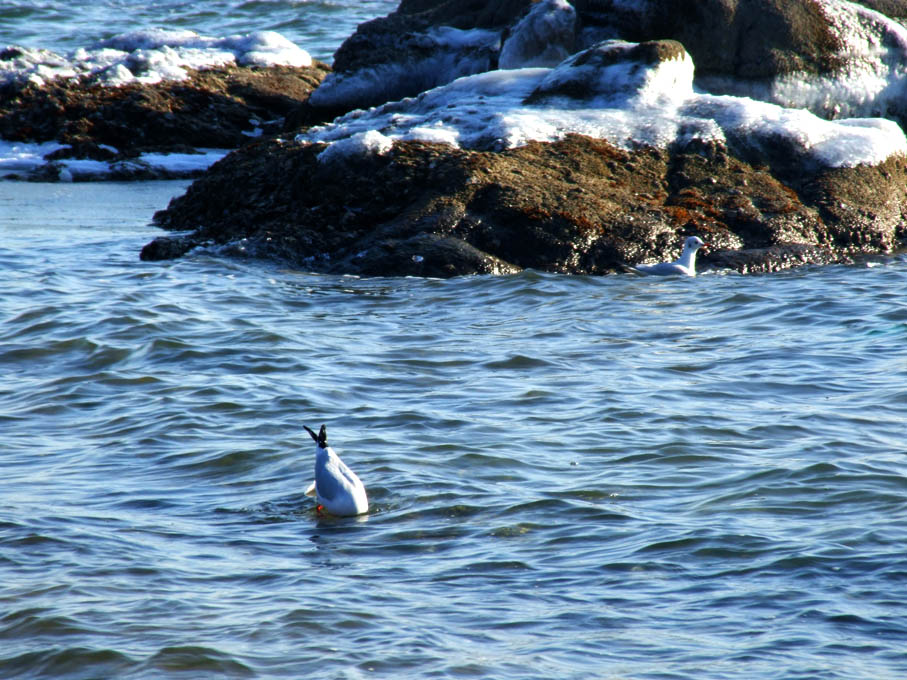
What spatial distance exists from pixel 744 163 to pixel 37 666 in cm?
907

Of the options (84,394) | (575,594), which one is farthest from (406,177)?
(575,594)

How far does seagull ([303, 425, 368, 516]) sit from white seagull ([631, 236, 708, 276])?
5362 mm

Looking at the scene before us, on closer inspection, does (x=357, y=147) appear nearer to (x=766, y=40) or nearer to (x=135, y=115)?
(x=766, y=40)

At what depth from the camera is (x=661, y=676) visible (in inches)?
159

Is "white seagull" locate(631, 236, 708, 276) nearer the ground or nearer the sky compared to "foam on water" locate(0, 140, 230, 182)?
nearer the ground

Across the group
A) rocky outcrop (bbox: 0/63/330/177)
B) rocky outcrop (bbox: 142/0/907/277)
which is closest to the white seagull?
rocky outcrop (bbox: 142/0/907/277)

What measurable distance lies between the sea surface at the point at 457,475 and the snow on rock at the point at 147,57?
9.52 m

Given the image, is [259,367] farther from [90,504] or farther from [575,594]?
[575,594]

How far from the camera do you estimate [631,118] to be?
38.2ft

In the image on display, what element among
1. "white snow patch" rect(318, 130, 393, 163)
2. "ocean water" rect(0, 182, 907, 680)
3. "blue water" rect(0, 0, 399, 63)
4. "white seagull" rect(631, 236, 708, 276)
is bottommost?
"ocean water" rect(0, 182, 907, 680)

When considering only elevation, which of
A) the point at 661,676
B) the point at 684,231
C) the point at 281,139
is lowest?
the point at 661,676

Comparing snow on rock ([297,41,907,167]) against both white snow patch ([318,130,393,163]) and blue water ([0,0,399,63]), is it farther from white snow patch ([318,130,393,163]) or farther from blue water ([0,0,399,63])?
blue water ([0,0,399,63])

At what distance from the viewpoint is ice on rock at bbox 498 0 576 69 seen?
44.9 feet

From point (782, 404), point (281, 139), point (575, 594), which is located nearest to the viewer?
point (575, 594)
